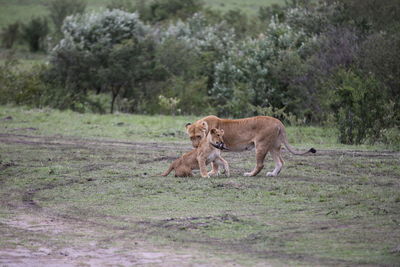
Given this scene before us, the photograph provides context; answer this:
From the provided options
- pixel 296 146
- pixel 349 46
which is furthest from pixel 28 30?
pixel 296 146

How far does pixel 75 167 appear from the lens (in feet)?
45.1

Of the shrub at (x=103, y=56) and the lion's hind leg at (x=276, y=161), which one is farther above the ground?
the shrub at (x=103, y=56)

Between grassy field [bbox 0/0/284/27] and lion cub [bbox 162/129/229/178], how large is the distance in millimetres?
47706

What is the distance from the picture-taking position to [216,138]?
467 inches

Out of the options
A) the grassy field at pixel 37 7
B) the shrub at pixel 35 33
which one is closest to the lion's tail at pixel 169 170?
the shrub at pixel 35 33

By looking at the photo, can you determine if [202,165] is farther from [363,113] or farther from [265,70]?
[265,70]

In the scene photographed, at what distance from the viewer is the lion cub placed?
11.9m

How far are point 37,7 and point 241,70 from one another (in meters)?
39.7

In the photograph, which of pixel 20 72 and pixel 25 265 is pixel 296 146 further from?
pixel 20 72

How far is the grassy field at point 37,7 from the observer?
58.9 m

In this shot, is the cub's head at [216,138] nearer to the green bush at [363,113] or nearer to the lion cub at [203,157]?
the lion cub at [203,157]

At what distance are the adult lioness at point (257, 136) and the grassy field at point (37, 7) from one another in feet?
156

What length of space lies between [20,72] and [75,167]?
17.7 meters

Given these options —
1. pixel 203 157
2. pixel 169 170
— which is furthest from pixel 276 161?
pixel 169 170
